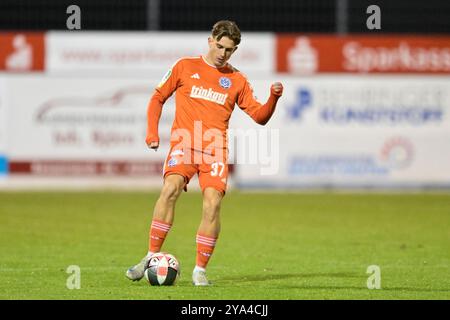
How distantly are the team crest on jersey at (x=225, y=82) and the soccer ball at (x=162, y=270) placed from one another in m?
1.74

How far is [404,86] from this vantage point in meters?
25.2

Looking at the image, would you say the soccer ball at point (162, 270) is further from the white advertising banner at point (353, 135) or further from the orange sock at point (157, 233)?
the white advertising banner at point (353, 135)

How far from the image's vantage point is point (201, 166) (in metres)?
10.9

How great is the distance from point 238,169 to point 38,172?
4289 mm

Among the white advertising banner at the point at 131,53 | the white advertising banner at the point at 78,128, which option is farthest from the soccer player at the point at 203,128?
the white advertising banner at the point at 131,53

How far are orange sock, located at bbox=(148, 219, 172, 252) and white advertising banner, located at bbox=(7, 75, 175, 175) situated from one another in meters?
13.3

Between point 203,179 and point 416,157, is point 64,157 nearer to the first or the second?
point 416,157

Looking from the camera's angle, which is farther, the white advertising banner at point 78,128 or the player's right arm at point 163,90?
the white advertising banner at point 78,128

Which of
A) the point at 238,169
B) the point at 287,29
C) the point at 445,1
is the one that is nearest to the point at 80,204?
the point at 238,169

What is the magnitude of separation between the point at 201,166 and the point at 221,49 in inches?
Answer: 44.2

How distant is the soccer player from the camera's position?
35.1ft

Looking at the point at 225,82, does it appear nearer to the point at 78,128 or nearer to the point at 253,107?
the point at 253,107

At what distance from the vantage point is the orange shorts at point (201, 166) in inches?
424

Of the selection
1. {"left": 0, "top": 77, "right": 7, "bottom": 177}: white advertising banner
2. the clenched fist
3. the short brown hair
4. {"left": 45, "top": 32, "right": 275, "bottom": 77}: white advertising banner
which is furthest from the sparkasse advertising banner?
the clenched fist
